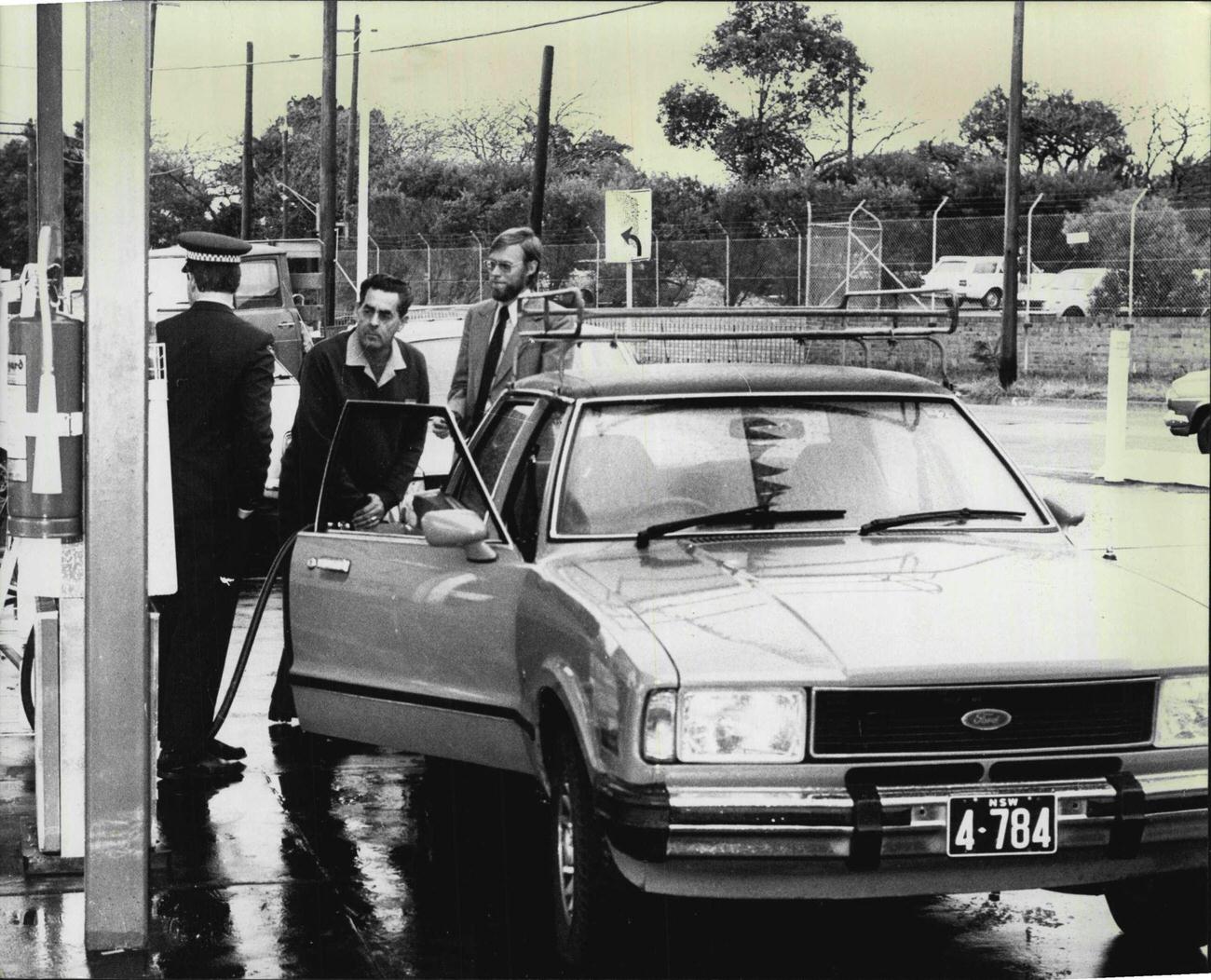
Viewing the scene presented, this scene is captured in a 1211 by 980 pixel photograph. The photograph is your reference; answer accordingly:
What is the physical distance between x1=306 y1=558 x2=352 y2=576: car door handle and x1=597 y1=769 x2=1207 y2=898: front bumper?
6.11ft

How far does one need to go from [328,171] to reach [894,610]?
922 inches

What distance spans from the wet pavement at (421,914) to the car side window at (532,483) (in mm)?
1083

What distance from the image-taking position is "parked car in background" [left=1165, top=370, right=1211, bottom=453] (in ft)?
60.0

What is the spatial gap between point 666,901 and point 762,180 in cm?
2608

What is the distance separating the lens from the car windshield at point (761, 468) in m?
5.30

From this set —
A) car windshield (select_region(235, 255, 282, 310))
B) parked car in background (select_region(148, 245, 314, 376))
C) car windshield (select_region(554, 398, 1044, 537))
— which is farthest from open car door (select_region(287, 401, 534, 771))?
car windshield (select_region(235, 255, 282, 310))

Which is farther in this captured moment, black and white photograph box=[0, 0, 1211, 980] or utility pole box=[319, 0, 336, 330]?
utility pole box=[319, 0, 336, 330]

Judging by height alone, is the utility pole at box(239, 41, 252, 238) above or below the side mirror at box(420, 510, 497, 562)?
above

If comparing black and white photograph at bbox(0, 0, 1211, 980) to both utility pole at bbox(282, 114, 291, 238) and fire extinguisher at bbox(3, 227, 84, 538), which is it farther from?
A: utility pole at bbox(282, 114, 291, 238)

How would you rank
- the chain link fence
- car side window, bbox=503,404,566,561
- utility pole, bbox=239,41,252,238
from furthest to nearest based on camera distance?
utility pole, bbox=239,41,252,238 < the chain link fence < car side window, bbox=503,404,566,561

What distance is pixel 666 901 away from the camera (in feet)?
17.0

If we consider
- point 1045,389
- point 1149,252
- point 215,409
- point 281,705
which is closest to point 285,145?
point 1149,252

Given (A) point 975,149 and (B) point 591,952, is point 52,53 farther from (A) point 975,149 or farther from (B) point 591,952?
Answer: (A) point 975,149

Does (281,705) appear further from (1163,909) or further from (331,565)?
(1163,909)
